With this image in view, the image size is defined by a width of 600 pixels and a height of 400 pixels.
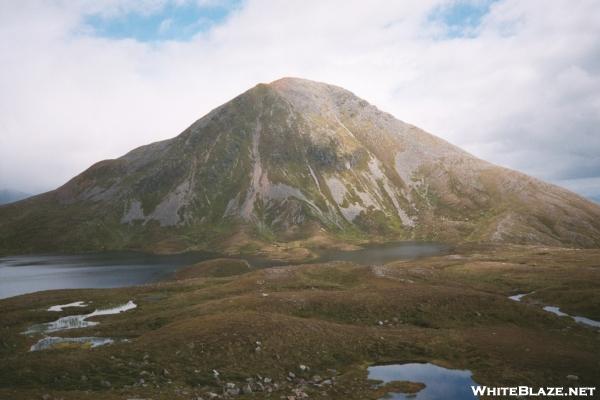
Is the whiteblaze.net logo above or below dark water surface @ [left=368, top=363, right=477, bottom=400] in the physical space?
below

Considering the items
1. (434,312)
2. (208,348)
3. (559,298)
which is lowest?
(559,298)

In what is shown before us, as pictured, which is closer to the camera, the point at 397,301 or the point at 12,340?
the point at 12,340

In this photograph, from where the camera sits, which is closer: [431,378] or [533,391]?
[533,391]

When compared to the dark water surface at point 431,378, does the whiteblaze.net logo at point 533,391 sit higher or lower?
lower

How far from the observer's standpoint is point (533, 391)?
31.1 m

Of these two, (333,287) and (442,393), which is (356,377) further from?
(333,287)

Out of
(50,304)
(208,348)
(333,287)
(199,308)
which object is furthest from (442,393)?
(50,304)

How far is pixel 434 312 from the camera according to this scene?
54156 mm

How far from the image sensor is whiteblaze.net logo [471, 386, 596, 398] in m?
30.5

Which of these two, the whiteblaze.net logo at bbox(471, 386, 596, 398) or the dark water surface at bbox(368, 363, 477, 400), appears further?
the dark water surface at bbox(368, 363, 477, 400)

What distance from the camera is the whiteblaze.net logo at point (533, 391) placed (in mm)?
30500

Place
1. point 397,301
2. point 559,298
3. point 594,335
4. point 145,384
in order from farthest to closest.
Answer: point 559,298, point 397,301, point 594,335, point 145,384

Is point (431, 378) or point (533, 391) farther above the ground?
point (431, 378)

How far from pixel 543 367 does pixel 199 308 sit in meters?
43.7
